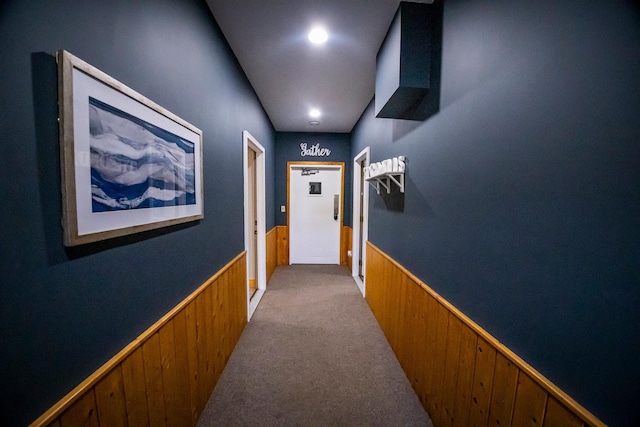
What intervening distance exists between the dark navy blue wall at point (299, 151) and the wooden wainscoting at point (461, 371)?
2.70m

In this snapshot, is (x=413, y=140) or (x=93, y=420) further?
(x=413, y=140)

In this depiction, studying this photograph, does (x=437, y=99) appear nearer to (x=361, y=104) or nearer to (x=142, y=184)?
(x=142, y=184)

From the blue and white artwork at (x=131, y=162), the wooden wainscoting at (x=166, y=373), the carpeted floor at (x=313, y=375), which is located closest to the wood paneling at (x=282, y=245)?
the carpeted floor at (x=313, y=375)

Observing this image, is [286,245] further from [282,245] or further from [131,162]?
[131,162]

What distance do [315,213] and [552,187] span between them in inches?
151

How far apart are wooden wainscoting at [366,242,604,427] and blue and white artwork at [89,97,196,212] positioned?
4.82 feet

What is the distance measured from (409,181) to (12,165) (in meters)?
1.80

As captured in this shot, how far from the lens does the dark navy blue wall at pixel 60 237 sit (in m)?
0.53

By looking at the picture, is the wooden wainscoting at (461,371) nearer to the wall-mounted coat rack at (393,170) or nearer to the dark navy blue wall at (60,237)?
the wall-mounted coat rack at (393,170)

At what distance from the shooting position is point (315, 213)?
4.47m

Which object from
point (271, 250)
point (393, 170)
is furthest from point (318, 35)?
point (271, 250)

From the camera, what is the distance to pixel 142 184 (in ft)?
2.91

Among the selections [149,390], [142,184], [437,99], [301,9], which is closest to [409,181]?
[437,99]

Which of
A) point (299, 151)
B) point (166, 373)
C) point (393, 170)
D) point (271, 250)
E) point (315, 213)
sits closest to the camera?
point (166, 373)
